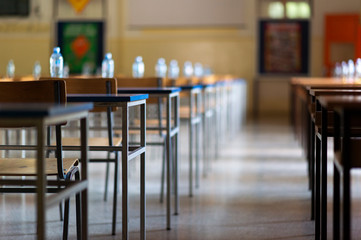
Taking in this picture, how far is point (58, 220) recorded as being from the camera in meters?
3.22

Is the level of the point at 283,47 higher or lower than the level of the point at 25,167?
higher

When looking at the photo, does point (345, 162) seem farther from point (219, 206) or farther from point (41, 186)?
point (219, 206)

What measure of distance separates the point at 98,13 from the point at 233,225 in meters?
10.7

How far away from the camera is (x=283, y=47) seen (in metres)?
12.7

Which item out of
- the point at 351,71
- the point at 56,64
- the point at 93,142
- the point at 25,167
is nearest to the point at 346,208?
the point at 25,167

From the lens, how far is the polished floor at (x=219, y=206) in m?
2.97

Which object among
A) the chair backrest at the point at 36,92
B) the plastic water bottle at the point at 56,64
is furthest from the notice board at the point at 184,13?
the chair backrest at the point at 36,92

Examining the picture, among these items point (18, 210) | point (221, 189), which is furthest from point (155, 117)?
point (18, 210)

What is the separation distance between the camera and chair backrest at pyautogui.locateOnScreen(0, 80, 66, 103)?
1.98 m

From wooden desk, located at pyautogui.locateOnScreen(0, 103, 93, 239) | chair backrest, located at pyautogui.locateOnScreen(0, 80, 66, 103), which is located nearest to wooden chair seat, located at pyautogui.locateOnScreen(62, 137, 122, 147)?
chair backrest, located at pyautogui.locateOnScreen(0, 80, 66, 103)

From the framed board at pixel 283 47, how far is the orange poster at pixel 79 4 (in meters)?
3.83

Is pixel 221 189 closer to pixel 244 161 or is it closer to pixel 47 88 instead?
pixel 244 161

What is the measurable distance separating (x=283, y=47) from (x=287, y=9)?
786mm

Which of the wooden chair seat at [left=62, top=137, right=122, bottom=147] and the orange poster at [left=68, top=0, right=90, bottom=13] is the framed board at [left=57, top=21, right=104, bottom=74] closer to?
the orange poster at [left=68, top=0, right=90, bottom=13]
